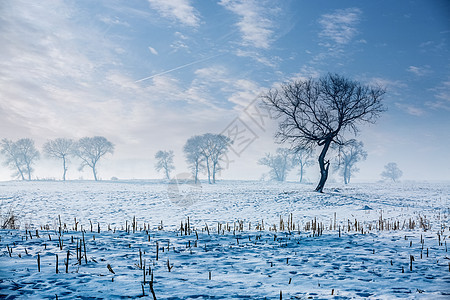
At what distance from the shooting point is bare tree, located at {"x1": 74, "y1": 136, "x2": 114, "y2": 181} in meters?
73.6

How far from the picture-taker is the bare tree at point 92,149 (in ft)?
241

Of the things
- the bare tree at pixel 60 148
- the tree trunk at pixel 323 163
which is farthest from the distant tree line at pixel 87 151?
the tree trunk at pixel 323 163

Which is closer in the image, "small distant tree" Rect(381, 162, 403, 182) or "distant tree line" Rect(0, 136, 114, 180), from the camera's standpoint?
"distant tree line" Rect(0, 136, 114, 180)

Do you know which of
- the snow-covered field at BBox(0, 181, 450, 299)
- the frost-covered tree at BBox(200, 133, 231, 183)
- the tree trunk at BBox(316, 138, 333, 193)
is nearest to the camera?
the snow-covered field at BBox(0, 181, 450, 299)

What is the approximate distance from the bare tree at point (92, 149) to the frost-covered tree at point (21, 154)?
13799 millimetres

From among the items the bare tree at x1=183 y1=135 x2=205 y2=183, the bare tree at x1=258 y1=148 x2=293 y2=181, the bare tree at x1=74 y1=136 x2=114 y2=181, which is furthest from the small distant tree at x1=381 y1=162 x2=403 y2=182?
the bare tree at x1=74 y1=136 x2=114 y2=181

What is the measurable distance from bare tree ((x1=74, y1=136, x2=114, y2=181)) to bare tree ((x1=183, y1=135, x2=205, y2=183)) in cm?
2384

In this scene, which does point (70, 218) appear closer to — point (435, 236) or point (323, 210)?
point (323, 210)

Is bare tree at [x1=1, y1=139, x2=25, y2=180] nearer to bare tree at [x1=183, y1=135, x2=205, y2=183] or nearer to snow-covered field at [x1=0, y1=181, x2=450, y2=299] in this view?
bare tree at [x1=183, y1=135, x2=205, y2=183]

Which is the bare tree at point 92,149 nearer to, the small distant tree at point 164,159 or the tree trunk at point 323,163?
the small distant tree at point 164,159

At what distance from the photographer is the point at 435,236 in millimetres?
6941

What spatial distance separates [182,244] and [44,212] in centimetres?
1405

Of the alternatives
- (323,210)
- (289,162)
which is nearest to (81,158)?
(289,162)

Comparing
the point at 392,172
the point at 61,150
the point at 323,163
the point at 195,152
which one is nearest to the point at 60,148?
the point at 61,150
